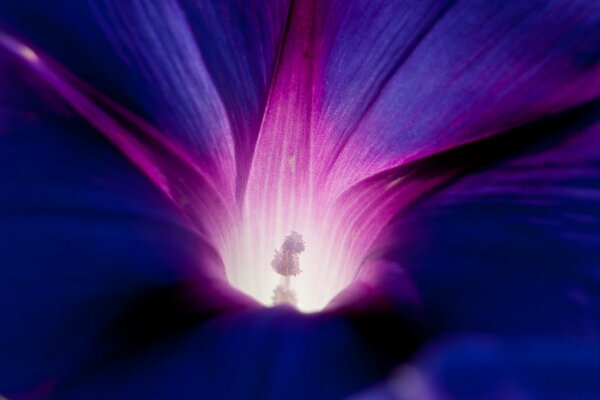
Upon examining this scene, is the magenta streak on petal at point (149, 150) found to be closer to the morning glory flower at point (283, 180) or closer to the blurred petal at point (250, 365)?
the morning glory flower at point (283, 180)

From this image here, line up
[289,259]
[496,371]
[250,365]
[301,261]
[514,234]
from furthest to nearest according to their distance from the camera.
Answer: [301,261] < [289,259] < [514,234] < [250,365] < [496,371]

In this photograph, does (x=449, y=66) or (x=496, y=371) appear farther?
(x=449, y=66)

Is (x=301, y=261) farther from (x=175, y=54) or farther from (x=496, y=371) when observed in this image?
(x=496, y=371)

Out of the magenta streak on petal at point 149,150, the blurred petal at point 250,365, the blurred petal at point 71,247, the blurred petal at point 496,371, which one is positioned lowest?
the blurred petal at point 496,371

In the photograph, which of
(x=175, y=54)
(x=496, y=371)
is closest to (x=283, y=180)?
(x=175, y=54)

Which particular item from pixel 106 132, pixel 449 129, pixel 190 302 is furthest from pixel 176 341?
pixel 449 129

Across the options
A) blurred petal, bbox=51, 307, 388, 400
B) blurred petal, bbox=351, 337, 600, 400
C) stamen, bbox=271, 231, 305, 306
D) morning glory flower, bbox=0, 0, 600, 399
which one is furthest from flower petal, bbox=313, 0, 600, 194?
blurred petal, bbox=351, 337, 600, 400

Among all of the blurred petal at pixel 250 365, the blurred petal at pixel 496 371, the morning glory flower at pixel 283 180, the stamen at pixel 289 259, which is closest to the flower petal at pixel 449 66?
the morning glory flower at pixel 283 180
